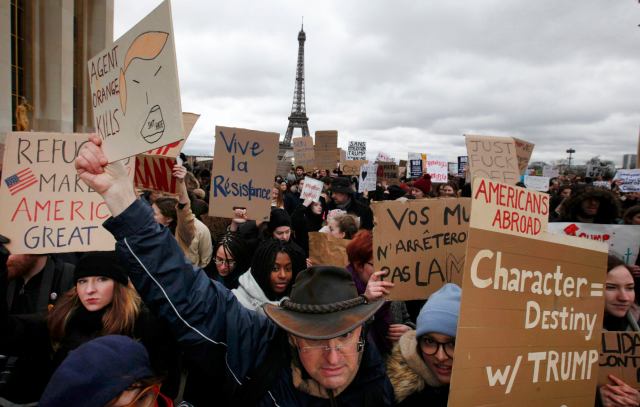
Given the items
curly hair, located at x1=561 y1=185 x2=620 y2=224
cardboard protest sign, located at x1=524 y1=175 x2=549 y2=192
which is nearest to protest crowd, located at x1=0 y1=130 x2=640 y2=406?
curly hair, located at x1=561 y1=185 x2=620 y2=224

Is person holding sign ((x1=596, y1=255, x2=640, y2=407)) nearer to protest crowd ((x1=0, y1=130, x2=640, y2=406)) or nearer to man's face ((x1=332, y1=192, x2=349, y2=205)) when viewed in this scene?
protest crowd ((x1=0, y1=130, x2=640, y2=406))

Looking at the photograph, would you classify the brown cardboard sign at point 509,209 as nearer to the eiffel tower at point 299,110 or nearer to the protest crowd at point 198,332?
the protest crowd at point 198,332

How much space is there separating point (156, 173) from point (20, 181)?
1222mm

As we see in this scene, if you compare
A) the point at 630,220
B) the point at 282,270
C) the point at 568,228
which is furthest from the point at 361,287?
the point at 630,220

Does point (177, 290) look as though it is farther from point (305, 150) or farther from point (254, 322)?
point (305, 150)

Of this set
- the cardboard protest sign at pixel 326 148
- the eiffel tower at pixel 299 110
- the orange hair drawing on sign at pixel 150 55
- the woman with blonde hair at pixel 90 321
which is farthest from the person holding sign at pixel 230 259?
the eiffel tower at pixel 299 110

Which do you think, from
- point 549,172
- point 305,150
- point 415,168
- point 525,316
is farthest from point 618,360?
point 549,172

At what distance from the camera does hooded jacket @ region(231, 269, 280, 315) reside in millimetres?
2770

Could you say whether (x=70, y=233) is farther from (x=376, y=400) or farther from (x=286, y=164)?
(x=286, y=164)

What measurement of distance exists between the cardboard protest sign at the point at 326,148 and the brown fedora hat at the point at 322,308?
10097 mm

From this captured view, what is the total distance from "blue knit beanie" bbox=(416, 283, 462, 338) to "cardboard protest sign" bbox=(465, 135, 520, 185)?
3091 millimetres

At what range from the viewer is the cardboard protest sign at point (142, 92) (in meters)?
1.72

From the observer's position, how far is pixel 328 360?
163 cm

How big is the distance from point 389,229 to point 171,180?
2.23 m
